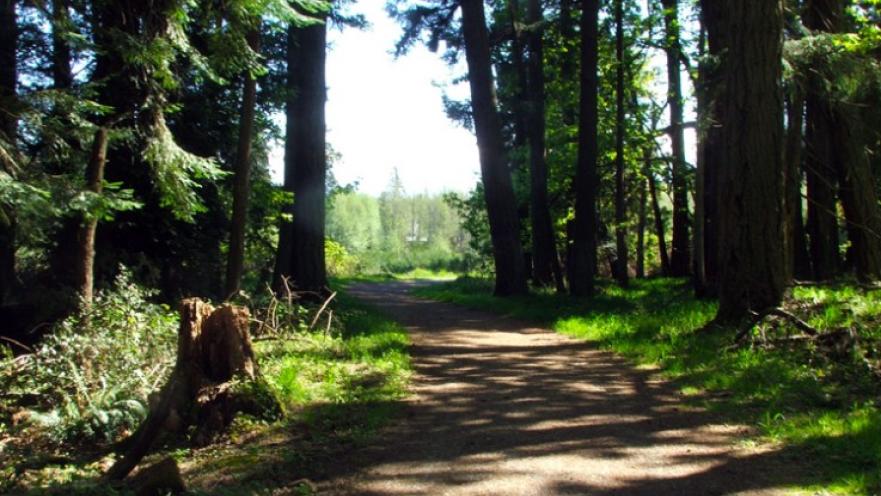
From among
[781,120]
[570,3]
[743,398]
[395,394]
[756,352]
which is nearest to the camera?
[743,398]

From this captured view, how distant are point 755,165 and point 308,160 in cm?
962

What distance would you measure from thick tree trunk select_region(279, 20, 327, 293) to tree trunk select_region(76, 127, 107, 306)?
6.15m

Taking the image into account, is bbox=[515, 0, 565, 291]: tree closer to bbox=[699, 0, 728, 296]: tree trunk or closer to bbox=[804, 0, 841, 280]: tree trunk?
bbox=[699, 0, 728, 296]: tree trunk

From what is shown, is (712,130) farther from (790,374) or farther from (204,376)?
(204,376)

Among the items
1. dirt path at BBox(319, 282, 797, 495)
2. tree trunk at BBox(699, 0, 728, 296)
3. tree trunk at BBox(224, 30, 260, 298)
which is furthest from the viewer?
tree trunk at BBox(224, 30, 260, 298)

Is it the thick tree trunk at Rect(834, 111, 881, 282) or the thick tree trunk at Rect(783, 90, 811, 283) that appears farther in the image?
the thick tree trunk at Rect(834, 111, 881, 282)

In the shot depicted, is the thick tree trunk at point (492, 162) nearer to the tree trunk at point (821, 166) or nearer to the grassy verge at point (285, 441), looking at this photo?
the tree trunk at point (821, 166)

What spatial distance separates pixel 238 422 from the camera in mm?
6004

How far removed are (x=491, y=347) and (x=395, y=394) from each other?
3.33 meters

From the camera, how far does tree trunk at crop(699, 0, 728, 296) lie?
11.5 meters

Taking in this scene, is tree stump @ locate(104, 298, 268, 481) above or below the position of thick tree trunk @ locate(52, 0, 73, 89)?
below

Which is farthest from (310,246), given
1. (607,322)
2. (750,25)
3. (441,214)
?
(441,214)

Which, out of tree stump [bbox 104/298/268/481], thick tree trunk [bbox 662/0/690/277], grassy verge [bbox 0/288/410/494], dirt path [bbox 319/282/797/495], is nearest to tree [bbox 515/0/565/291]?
thick tree trunk [bbox 662/0/690/277]

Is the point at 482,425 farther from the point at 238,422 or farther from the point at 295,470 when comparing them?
the point at 238,422
